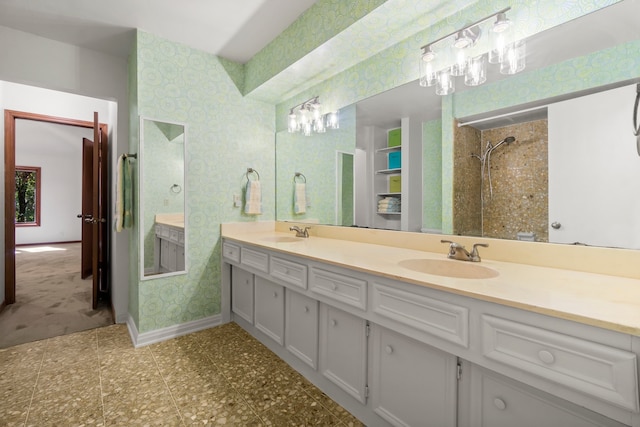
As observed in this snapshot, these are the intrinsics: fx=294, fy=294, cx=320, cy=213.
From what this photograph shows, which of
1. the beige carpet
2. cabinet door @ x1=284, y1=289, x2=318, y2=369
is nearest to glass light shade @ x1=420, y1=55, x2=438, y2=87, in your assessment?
cabinet door @ x1=284, y1=289, x2=318, y2=369

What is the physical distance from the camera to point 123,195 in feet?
8.02

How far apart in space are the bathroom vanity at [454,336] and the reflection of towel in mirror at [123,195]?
4.43ft

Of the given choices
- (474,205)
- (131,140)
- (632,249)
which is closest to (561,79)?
(474,205)

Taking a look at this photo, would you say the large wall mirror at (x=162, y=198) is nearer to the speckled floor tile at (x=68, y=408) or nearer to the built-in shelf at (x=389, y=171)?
the speckled floor tile at (x=68, y=408)

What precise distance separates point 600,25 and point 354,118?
4.56ft

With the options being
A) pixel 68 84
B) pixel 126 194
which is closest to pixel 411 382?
pixel 126 194

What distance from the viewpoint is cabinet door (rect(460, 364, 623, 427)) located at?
875 millimetres

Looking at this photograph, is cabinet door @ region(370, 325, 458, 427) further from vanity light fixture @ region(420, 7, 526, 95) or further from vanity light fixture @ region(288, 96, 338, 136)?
vanity light fixture @ region(288, 96, 338, 136)

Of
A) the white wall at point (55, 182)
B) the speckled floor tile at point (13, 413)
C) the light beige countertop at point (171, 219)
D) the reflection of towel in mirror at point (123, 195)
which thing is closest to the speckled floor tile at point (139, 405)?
the speckled floor tile at point (13, 413)

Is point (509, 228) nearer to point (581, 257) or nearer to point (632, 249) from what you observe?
point (581, 257)

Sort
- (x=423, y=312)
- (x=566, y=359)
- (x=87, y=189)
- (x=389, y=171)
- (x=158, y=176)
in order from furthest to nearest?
1. (x=87, y=189)
2. (x=158, y=176)
3. (x=389, y=171)
4. (x=423, y=312)
5. (x=566, y=359)

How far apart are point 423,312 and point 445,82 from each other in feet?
4.21

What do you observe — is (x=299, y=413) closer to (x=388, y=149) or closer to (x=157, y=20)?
(x=388, y=149)

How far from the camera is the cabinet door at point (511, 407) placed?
0.87 meters
